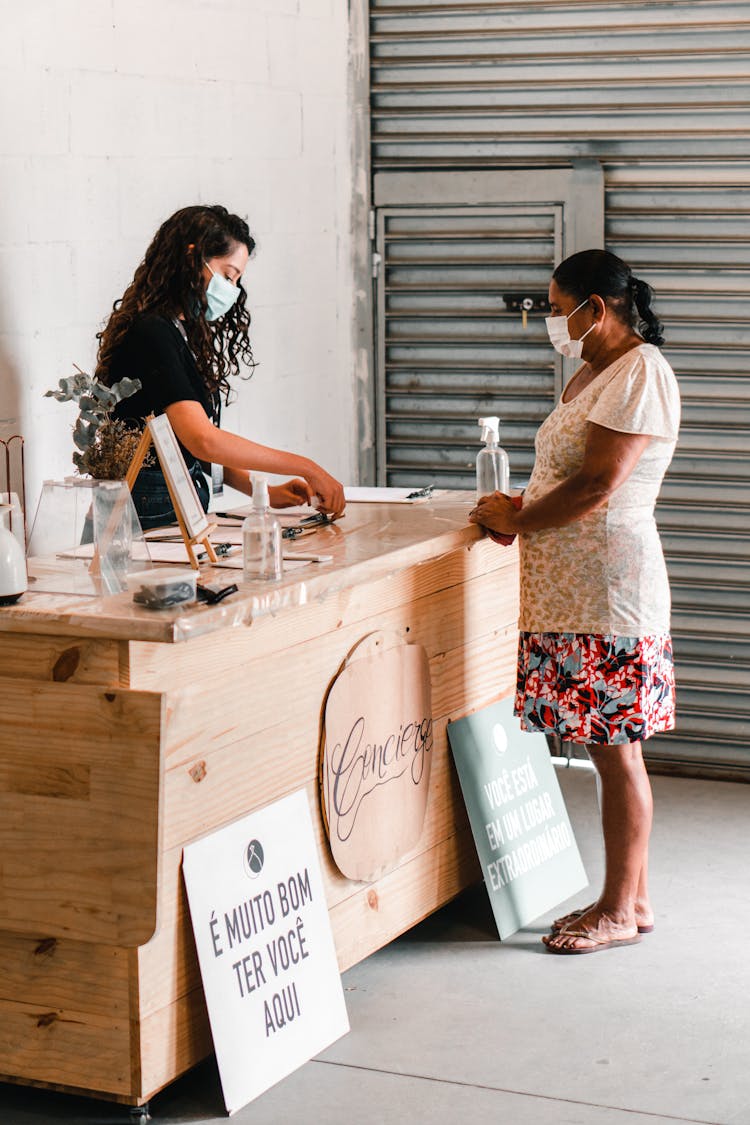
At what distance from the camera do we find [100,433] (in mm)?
3504

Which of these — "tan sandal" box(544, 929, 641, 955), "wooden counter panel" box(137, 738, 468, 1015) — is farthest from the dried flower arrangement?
"tan sandal" box(544, 929, 641, 955)

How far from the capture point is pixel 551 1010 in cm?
377

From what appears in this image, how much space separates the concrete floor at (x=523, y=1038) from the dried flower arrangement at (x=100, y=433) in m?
1.36

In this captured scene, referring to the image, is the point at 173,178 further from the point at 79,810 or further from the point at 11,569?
the point at 79,810

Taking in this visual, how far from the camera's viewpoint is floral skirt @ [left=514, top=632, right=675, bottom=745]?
395 centimetres

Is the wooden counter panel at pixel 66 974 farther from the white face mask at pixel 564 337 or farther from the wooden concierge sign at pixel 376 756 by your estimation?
the white face mask at pixel 564 337

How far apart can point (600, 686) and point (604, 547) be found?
35cm

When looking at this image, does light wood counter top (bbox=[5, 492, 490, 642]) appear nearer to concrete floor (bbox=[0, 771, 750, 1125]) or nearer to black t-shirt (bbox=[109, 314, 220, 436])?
black t-shirt (bbox=[109, 314, 220, 436])

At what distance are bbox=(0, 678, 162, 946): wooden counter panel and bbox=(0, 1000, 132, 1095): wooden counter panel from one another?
185mm

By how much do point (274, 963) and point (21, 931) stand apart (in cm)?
57

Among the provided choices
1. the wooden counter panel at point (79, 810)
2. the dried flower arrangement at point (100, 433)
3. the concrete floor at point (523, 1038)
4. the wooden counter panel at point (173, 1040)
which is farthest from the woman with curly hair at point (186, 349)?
the wooden counter panel at point (173, 1040)

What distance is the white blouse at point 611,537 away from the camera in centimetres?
387

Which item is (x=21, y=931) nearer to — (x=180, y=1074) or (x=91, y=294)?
(x=180, y=1074)

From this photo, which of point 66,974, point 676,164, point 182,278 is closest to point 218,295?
point 182,278
